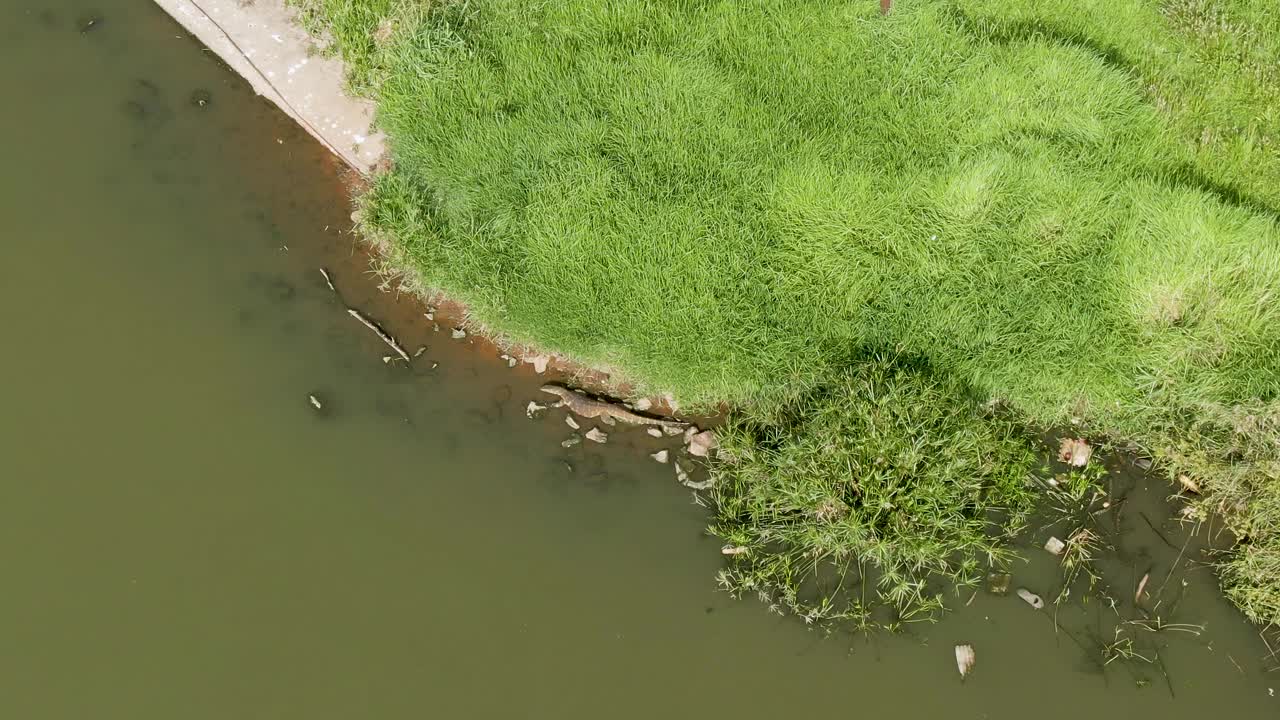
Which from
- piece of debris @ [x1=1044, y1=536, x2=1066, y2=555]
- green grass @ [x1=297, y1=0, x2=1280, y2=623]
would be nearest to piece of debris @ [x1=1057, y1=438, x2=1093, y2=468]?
green grass @ [x1=297, y1=0, x2=1280, y2=623]

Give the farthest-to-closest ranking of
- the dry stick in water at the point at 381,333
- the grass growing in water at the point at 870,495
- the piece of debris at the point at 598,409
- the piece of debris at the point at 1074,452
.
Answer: the dry stick in water at the point at 381,333, the piece of debris at the point at 598,409, the piece of debris at the point at 1074,452, the grass growing in water at the point at 870,495

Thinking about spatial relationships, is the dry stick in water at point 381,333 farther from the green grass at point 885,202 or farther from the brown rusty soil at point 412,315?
the green grass at point 885,202

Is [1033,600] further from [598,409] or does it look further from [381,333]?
[381,333]

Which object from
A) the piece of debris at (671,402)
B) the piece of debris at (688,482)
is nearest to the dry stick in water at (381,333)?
the piece of debris at (671,402)

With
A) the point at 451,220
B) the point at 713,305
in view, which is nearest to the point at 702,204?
the point at 713,305

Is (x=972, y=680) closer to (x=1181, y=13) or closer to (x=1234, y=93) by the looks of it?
(x=1234, y=93)
